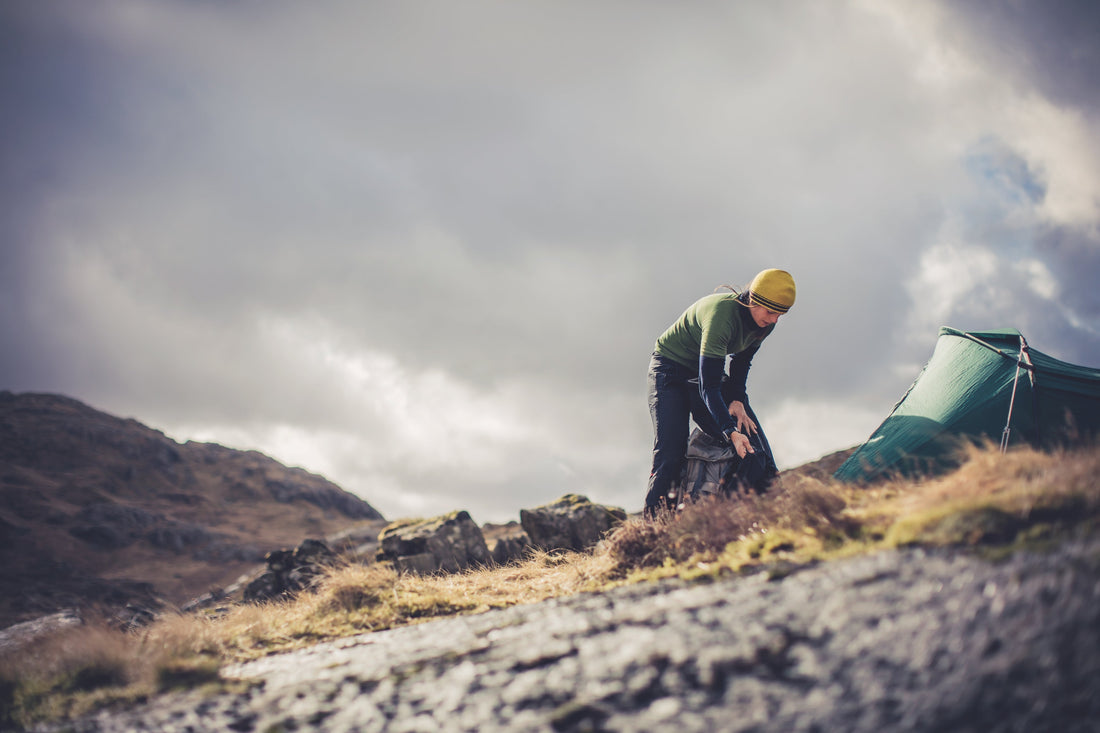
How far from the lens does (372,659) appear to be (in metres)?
3.26

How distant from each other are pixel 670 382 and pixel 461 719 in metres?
4.20

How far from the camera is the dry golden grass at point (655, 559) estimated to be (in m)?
2.65

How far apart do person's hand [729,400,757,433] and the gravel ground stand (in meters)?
2.75

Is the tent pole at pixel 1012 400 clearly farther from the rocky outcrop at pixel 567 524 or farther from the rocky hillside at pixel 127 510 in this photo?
the rocky hillside at pixel 127 510

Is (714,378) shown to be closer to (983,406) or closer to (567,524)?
(983,406)

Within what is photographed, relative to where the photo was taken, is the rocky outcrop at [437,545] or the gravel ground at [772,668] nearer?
the gravel ground at [772,668]

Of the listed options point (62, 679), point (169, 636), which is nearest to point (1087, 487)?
point (169, 636)

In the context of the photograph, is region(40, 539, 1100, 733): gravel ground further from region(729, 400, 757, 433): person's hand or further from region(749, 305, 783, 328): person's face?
region(749, 305, 783, 328): person's face

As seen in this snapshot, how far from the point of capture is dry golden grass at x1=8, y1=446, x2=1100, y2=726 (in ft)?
8.70

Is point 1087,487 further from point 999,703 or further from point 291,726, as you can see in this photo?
point 291,726

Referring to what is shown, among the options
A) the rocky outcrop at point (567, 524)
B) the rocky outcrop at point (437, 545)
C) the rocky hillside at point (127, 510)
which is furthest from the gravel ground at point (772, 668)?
the rocky hillside at point (127, 510)

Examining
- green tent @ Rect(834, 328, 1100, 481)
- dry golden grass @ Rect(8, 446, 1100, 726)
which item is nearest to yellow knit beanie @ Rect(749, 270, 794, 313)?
dry golden grass @ Rect(8, 446, 1100, 726)

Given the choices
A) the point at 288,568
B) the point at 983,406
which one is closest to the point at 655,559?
the point at 983,406

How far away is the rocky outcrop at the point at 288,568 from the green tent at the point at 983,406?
7585mm
